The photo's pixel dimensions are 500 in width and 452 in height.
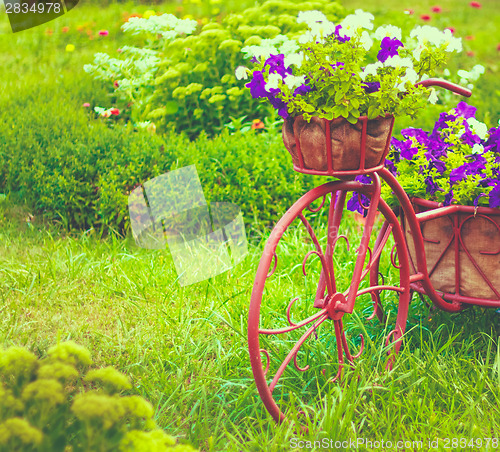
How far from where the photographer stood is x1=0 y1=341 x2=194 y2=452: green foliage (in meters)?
1.19

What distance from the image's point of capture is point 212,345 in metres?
2.43

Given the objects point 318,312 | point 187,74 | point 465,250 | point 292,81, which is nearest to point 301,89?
point 292,81

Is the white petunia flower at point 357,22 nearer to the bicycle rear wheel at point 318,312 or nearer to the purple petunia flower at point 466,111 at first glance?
the bicycle rear wheel at point 318,312

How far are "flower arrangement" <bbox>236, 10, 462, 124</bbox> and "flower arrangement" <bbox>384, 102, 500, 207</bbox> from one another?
23.7 inches

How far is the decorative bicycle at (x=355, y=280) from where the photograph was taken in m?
1.87

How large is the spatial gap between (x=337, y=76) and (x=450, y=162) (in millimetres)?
921

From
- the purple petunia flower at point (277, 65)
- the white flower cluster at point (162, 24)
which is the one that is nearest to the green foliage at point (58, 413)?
the purple petunia flower at point (277, 65)

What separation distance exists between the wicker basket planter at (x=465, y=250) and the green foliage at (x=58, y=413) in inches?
60.3

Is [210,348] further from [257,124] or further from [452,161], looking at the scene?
[257,124]

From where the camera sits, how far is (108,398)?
4.21 feet

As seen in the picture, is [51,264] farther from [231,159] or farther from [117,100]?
[117,100]

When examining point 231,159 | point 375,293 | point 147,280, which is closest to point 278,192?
point 231,159

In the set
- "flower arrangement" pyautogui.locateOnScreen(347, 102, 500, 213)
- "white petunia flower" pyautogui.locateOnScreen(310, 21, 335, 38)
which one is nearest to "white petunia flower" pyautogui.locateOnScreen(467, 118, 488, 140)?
"flower arrangement" pyautogui.locateOnScreen(347, 102, 500, 213)

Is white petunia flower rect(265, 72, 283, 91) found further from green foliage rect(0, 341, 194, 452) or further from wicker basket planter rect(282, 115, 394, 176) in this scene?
green foliage rect(0, 341, 194, 452)
